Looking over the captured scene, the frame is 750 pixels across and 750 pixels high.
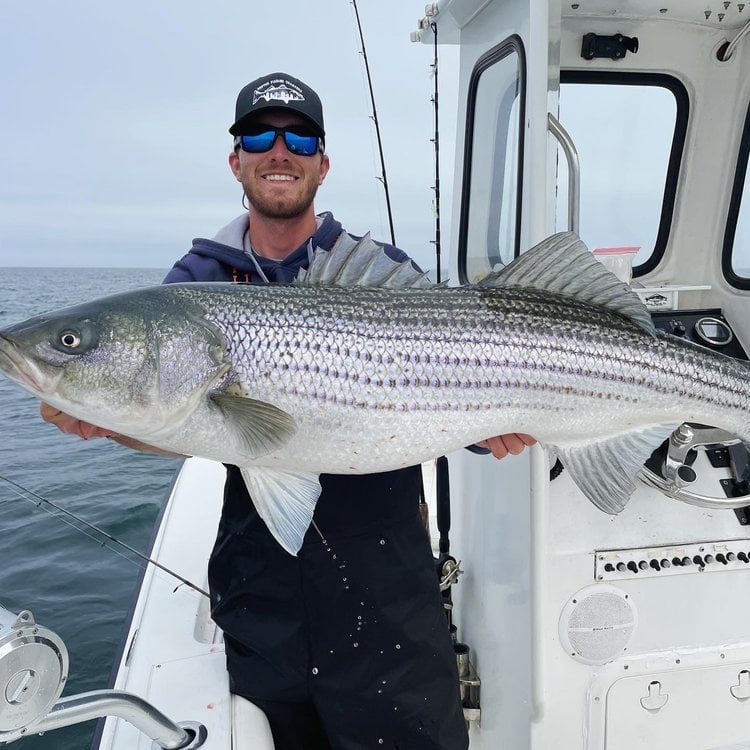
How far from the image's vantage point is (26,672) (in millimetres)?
1649

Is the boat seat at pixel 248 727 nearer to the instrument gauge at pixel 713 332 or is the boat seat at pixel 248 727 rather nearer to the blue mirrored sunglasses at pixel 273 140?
the blue mirrored sunglasses at pixel 273 140

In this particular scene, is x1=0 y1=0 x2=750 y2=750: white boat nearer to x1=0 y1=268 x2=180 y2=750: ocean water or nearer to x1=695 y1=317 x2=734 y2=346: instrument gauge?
x1=695 y1=317 x2=734 y2=346: instrument gauge

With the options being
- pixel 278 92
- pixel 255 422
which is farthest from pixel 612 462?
pixel 278 92

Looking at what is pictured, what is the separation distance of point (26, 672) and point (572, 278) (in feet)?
6.47

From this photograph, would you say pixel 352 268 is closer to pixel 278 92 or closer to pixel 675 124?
pixel 278 92

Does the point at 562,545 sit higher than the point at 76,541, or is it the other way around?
the point at 76,541

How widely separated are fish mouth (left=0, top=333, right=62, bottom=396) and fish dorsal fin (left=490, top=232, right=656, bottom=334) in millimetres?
1415

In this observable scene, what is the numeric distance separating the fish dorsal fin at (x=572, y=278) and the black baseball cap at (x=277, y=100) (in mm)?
1082

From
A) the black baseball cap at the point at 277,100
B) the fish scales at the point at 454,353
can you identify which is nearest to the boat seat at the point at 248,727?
the fish scales at the point at 454,353

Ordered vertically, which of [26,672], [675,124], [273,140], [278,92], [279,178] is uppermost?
[675,124]

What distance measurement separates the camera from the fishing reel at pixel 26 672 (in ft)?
5.27

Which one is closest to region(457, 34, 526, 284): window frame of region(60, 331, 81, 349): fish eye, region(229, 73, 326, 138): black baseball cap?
region(229, 73, 326, 138): black baseball cap

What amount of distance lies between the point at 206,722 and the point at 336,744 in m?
0.48

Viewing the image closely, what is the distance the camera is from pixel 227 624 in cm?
248
